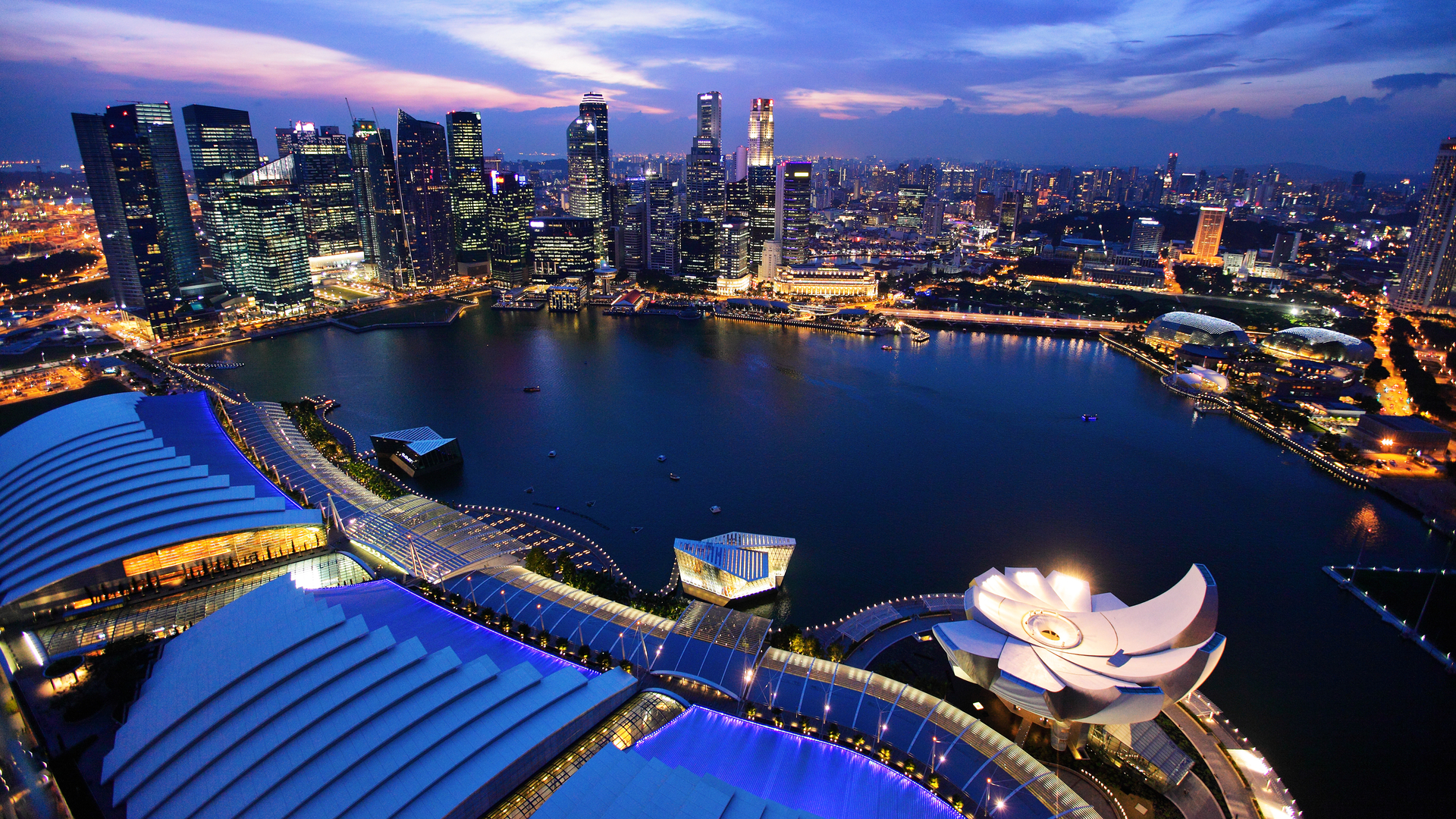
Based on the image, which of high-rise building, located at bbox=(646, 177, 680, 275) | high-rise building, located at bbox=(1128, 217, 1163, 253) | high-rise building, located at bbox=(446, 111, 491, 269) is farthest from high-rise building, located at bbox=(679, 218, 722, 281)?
high-rise building, located at bbox=(1128, 217, 1163, 253)

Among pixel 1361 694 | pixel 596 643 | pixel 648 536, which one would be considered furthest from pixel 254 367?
pixel 1361 694

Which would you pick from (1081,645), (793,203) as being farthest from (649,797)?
(793,203)

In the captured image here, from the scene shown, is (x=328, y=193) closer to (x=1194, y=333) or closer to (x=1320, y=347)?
(x=1194, y=333)

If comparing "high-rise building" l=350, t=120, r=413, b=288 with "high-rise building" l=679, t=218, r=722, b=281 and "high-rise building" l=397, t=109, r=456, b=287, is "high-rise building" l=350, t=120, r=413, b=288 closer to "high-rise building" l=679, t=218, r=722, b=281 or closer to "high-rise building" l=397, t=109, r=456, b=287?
"high-rise building" l=397, t=109, r=456, b=287

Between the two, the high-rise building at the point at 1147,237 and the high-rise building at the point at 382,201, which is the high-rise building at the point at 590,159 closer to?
the high-rise building at the point at 382,201

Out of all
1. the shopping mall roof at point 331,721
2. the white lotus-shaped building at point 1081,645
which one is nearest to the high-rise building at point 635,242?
the white lotus-shaped building at point 1081,645
